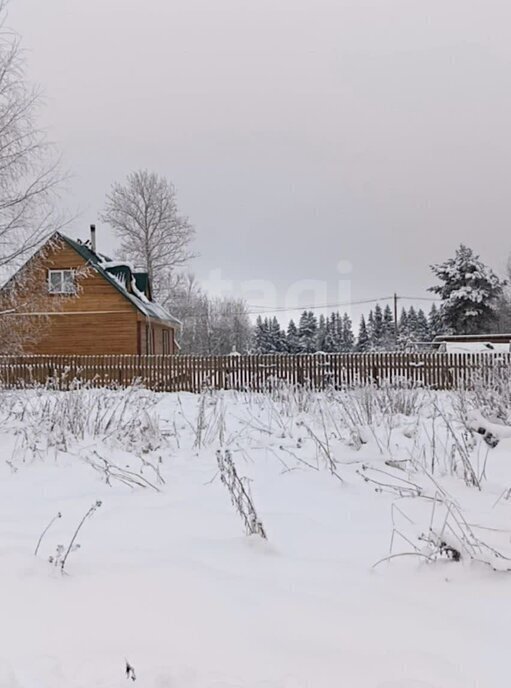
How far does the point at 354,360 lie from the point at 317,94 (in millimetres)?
6878

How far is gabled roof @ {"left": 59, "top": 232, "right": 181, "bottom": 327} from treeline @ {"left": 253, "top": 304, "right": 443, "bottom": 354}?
2284 cm

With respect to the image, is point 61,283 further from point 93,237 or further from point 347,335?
point 347,335

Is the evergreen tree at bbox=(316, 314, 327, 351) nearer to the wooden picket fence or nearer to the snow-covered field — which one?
the wooden picket fence

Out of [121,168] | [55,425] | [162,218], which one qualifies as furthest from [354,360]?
[121,168]

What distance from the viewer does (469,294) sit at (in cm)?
2747

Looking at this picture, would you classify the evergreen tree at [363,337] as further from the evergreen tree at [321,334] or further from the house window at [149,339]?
the house window at [149,339]

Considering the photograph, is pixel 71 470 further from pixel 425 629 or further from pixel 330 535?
pixel 425 629

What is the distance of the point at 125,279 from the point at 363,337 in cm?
3237

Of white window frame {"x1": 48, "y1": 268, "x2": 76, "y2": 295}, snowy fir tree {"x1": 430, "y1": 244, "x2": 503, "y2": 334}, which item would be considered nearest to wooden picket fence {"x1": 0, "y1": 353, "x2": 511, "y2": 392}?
white window frame {"x1": 48, "y1": 268, "x2": 76, "y2": 295}

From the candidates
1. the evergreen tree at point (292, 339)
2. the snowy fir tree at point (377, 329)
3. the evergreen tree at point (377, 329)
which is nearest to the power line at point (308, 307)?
the evergreen tree at point (292, 339)

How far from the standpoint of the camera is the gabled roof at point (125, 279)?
18875mm

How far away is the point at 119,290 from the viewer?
1875cm

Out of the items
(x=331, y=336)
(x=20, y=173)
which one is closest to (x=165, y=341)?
(x=20, y=173)

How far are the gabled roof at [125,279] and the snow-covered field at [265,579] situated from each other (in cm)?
1577
